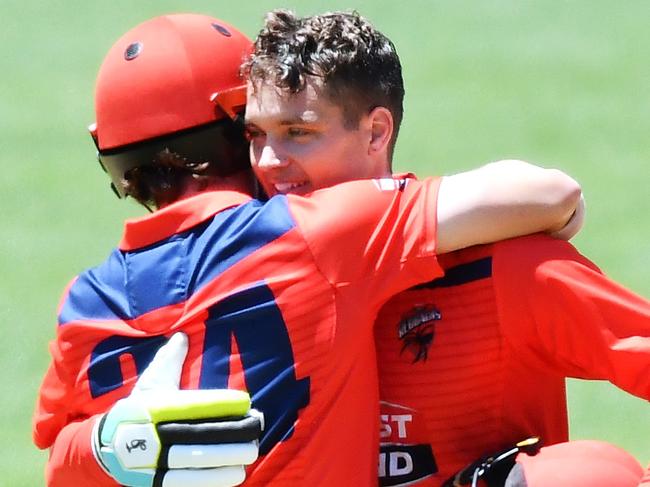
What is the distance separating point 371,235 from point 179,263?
0.44m

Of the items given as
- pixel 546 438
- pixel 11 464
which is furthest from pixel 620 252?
pixel 546 438

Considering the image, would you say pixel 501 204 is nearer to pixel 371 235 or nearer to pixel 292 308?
pixel 371 235

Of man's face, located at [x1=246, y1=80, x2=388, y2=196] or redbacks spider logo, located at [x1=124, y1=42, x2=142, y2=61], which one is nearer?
man's face, located at [x1=246, y1=80, x2=388, y2=196]

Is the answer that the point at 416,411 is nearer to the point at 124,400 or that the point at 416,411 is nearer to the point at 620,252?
the point at 124,400

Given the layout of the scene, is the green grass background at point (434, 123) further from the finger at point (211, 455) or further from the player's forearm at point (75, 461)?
the finger at point (211, 455)

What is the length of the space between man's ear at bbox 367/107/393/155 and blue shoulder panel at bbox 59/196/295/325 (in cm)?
34

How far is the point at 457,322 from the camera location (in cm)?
348

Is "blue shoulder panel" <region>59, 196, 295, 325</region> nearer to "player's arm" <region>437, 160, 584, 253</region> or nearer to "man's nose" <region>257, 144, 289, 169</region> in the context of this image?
"man's nose" <region>257, 144, 289, 169</region>

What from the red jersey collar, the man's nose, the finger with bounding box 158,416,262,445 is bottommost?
the finger with bounding box 158,416,262,445

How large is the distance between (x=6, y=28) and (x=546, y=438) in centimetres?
839

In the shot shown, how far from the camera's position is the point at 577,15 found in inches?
441

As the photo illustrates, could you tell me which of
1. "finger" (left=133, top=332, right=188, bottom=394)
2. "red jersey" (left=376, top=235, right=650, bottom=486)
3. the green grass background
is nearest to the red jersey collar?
"finger" (left=133, top=332, right=188, bottom=394)

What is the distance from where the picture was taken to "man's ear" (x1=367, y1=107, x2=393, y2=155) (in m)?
3.65

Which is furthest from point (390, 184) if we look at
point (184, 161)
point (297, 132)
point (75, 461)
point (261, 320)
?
point (75, 461)
